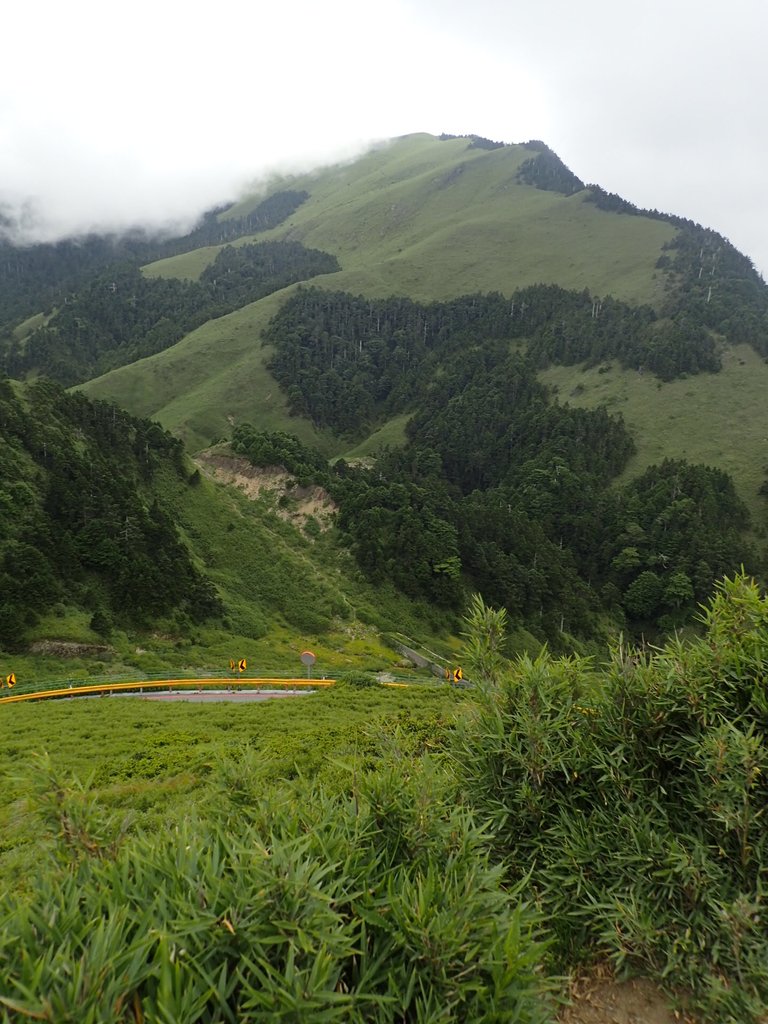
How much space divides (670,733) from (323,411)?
178467 mm

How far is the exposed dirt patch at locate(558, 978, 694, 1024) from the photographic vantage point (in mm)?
6352

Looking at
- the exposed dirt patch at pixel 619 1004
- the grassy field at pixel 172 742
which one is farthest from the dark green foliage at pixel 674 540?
the exposed dirt patch at pixel 619 1004

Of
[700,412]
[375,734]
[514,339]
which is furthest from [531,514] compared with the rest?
[375,734]

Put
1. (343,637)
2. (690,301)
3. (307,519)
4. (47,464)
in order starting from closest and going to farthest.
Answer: (47,464)
(343,637)
(307,519)
(690,301)

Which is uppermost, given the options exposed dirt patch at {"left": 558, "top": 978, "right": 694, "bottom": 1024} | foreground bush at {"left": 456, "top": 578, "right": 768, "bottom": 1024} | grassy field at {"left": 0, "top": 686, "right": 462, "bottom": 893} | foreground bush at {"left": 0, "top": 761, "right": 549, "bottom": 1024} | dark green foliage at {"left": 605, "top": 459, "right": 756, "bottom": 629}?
foreground bush at {"left": 0, "top": 761, "right": 549, "bottom": 1024}

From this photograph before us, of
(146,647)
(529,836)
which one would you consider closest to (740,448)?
(146,647)

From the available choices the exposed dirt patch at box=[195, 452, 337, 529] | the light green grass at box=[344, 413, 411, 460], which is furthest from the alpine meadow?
the light green grass at box=[344, 413, 411, 460]

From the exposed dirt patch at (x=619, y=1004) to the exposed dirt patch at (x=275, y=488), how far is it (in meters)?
69.2

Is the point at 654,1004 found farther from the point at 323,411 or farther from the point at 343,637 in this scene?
the point at 323,411

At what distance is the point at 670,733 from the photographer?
8.07 metres

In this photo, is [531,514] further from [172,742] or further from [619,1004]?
[619,1004]

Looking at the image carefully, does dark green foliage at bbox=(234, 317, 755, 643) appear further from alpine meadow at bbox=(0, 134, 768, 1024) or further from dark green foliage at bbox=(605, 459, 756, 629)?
alpine meadow at bbox=(0, 134, 768, 1024)

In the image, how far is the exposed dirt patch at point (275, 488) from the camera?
7681 cm

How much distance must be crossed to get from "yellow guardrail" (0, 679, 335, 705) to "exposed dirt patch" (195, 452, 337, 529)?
37305 millimetres
